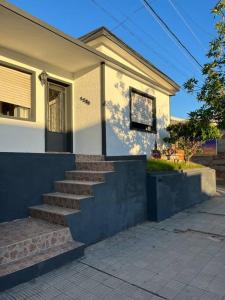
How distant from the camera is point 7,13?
4.77 m

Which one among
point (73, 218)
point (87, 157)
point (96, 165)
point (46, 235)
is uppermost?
point (87, 157)

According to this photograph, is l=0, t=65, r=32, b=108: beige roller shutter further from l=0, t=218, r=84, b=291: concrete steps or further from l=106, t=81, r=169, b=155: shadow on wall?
l=0, t=218, r=84, b=291: concrete steps

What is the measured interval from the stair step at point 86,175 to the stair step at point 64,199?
52 cm

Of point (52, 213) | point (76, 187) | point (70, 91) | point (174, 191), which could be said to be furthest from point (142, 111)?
point (52, 213)

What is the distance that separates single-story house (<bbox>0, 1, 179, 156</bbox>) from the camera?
19.1 ft

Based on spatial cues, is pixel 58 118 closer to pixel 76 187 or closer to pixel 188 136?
pixel 76 187

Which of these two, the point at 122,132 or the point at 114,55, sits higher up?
the point at 114,55

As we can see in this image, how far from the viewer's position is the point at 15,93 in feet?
20.1

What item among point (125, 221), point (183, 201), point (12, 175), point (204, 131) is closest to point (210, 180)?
point (204, 131)

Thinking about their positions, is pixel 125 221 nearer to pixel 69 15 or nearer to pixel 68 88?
pixel 68 88

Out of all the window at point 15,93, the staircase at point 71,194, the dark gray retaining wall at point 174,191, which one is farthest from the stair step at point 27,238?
the window at point 15,93

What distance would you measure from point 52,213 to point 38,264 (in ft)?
3.49

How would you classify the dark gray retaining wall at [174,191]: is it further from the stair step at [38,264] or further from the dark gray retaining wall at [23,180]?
the stair step at [38,264]

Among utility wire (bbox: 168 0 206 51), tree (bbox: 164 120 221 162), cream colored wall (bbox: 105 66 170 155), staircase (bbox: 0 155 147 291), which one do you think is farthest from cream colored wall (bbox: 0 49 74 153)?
tree (bbox: 164 120 221 162)
